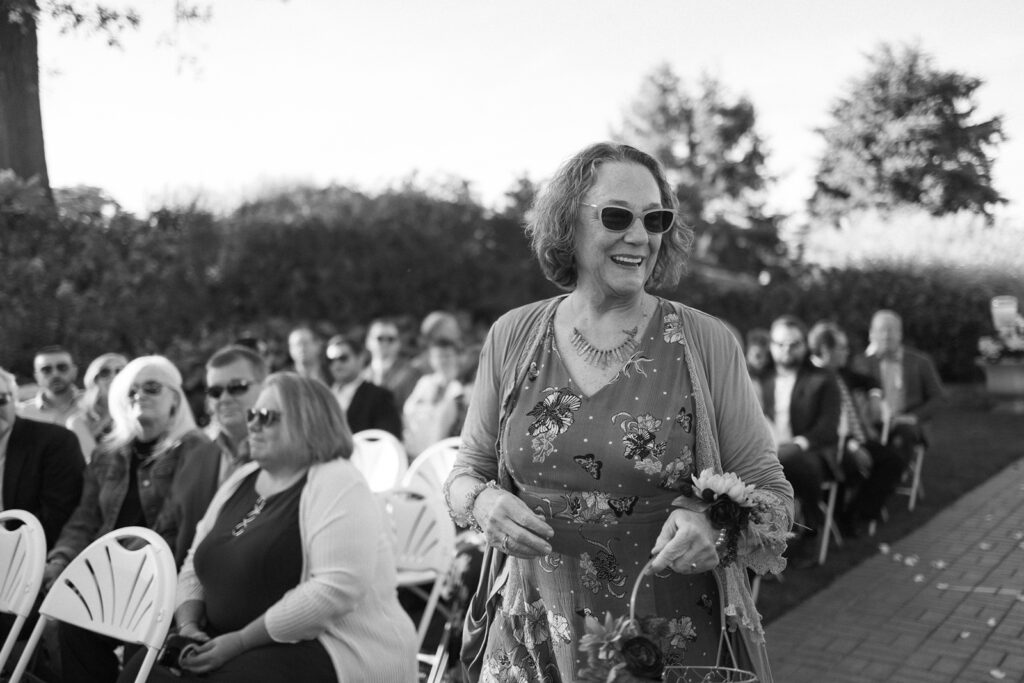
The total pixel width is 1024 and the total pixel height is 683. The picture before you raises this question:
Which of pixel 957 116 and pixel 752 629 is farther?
pixel 957 116

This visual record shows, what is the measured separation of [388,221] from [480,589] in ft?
42.3

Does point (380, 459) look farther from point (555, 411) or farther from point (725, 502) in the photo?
point (725, 502)

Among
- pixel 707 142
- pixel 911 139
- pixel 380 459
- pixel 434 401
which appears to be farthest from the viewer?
pixel 707 142

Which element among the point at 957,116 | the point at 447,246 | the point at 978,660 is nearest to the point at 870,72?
the point at 957,116

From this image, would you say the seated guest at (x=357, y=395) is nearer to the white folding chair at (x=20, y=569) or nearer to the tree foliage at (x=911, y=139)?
the white folding chair at (x=20, y=569)

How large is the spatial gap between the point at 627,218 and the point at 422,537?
2780mm

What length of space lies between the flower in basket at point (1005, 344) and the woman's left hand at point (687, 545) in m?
17.3

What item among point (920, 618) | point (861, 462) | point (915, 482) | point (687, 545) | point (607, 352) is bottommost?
point (920, 618)

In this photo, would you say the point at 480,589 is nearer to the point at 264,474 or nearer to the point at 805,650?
the point at 264,474

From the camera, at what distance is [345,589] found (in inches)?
126

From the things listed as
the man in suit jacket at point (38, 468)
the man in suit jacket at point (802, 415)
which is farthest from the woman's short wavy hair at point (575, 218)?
the man in suit jacket at point (802, 415)

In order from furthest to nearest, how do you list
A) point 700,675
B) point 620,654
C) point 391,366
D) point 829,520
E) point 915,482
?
point 391,366
point 915,482
point 829,520
point 700,675
point 620,654

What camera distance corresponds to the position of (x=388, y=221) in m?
14.7

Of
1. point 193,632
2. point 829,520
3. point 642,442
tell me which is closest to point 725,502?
point 642,442
